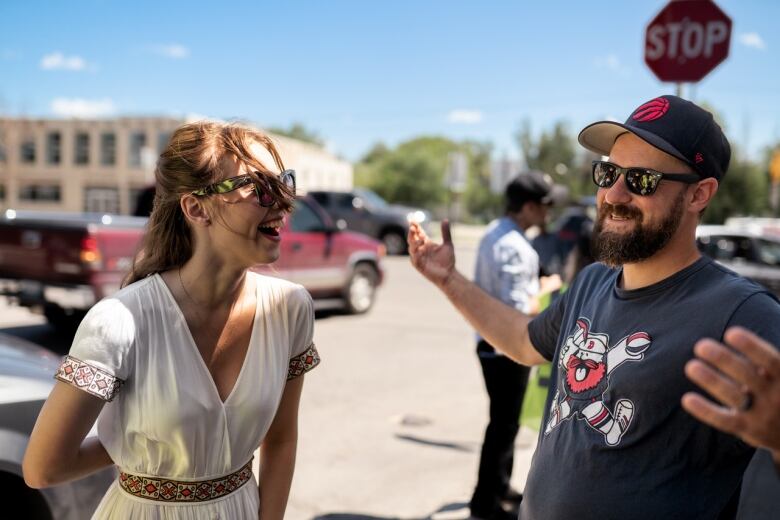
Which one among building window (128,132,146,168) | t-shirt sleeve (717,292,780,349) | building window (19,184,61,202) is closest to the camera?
t-shirt sleeve (717,292,780,349)

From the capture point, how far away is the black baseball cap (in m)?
1.94

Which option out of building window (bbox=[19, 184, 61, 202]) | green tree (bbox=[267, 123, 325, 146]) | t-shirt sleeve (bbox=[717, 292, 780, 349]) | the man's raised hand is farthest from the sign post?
green tree (bbox=[267, 123, 325, 146])

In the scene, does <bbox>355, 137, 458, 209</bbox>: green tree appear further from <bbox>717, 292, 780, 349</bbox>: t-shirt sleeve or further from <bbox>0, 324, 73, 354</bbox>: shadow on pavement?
<bbox>717, 292, 780, 349</bbox>: t-shirt sleeve

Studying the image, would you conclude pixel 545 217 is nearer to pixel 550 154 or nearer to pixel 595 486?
pixel 595 486

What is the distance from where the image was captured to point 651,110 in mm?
2020

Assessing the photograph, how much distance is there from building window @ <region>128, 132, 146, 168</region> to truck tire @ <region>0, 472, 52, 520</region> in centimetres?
5075

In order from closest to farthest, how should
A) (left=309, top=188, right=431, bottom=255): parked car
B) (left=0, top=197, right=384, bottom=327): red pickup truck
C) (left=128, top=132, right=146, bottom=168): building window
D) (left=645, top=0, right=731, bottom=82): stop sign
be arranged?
(left=645, top=0, right=731, bottom=82): stop sign, (left=0, top=197, right=384, bottom=327): red pickup truck, (left=309, top=188, right=431, bottom=255): parked car, (left=128, top=132, right=146, bottom=168): building window

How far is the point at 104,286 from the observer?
7535mm

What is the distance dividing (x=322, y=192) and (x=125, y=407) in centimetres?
1826

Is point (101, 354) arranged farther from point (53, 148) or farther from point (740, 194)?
point (53, 148)

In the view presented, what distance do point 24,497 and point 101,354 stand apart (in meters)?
1.27

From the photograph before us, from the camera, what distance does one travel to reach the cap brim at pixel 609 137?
1.94 m

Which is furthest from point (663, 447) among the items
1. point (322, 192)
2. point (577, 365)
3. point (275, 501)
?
point (322, 192)

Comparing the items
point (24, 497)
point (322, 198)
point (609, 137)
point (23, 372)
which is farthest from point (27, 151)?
point (609, 137)
